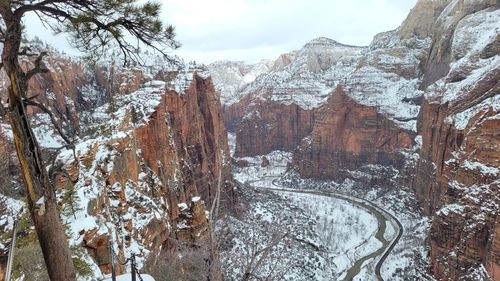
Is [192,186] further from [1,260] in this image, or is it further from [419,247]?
[1,260]

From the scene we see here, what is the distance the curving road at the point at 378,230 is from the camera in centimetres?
4647

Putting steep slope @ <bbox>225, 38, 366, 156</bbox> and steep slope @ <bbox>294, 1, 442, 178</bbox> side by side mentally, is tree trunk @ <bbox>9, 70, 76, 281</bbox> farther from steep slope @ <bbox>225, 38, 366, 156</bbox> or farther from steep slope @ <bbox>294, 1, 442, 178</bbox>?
steep slope @ <bbox>225, 38, 366, 156</bbox>

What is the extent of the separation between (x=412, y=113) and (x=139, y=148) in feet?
228

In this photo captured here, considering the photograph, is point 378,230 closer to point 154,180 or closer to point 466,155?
point 466,155

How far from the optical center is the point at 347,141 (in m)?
91.6

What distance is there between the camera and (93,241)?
14.6 meters

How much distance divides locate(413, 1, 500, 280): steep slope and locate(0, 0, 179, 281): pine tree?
111ft

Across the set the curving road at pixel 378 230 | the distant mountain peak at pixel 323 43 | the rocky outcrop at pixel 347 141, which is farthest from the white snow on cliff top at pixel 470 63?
the distant mountain peak at pixel 323 43

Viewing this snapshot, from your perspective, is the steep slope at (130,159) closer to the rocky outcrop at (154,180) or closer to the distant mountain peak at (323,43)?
the rocky outcrop at (154,180)

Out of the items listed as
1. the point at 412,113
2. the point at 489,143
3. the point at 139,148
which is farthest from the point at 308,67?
the point at 139,148

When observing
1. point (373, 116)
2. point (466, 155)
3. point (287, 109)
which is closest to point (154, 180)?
point (466, 155)

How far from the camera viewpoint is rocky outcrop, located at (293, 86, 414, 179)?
84.6 m

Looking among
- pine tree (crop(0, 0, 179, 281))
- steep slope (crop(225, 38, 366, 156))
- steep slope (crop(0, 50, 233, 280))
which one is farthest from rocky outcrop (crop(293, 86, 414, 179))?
pine tree (crop(0, 0, 179, 281))

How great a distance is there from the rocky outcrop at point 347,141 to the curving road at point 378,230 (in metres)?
10.3
